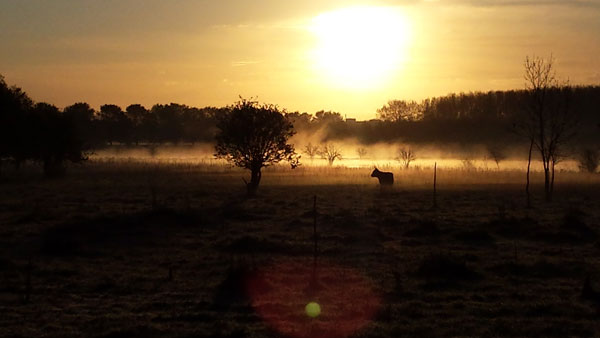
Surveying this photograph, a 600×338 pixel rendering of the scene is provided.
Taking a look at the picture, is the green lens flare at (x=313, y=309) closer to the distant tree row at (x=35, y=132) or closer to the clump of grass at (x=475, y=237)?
the clump of grass at (x=475, y=237)

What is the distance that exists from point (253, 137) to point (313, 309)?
91.9ft

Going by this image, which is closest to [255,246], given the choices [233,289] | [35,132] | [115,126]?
[233,289]

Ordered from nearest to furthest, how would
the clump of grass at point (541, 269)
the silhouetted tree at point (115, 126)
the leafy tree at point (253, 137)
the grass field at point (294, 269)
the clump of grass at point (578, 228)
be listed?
the grass field at point (294, 269), the clump of grass at point (541, 269), the clump of grass at point (578, 228), the leafy tree at point (253, 137), the silhouetted tree at point (115, 126)

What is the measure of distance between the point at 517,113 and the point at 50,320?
117720 mm

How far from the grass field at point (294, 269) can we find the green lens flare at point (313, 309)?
157mm

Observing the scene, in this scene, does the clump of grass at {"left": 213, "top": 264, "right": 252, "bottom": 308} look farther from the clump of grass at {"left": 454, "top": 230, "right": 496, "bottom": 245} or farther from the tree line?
the tree line

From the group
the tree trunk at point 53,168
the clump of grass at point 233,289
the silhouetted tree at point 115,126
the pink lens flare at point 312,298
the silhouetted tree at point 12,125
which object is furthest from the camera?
the silhouetted tree at point 115,126

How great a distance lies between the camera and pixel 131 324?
10.4 meters

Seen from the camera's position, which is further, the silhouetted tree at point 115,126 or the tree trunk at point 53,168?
the silhouetted tree at point 115,126

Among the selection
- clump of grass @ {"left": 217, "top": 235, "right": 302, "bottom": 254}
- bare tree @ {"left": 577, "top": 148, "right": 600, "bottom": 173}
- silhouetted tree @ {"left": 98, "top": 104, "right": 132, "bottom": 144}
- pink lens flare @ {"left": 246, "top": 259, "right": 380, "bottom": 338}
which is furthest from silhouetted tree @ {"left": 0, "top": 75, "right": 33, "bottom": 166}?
silhouetted tree @ {"left": 98, "top": 104, "right": 132, "bottom": 144}

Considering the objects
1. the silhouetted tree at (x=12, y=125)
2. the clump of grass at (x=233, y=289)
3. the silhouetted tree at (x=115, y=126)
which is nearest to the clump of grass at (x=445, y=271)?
the clump of grass at (x=233, y=289)

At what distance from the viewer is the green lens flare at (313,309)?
11266mm

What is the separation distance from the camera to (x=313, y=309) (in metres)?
11.6

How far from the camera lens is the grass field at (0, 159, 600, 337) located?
10.6 m
